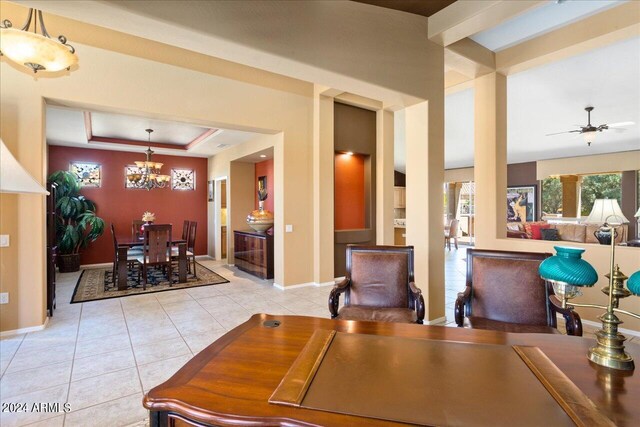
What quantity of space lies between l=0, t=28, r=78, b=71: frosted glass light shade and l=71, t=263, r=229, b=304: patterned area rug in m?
3.51

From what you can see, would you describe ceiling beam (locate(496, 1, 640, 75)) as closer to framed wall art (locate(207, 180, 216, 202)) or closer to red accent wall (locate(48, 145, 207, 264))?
framed wall art (locate(207, 180, 216, 202))

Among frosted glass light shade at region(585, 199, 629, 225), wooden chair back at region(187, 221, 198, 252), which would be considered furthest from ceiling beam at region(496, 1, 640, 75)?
wooden chair back at region(187, 221, 198, 252)

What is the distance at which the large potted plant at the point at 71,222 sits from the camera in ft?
21.2

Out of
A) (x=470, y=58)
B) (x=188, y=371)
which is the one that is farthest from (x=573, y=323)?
(x=470, y=58)

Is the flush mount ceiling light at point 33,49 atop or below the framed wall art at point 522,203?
atop

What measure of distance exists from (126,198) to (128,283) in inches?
118

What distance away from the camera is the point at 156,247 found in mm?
5453

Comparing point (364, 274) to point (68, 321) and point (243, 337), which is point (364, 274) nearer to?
point (243, 337)

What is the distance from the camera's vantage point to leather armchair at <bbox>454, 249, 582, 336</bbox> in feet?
7.68

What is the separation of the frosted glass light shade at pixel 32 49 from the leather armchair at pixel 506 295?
11.4ft

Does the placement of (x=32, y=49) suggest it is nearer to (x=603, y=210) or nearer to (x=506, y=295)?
(x=506, y=295)

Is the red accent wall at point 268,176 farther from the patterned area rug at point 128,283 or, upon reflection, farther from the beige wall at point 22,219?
the beige wall at point 22,219

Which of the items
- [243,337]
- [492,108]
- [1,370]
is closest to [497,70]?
[492,108]

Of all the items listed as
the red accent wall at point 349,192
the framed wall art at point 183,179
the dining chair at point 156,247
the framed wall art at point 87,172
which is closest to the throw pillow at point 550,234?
the red accent wall at point 349,192
